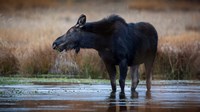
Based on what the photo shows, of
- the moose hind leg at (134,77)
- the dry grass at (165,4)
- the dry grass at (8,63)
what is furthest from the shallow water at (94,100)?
the dry grass at (165,4)

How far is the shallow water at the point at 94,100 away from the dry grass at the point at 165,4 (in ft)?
30.4

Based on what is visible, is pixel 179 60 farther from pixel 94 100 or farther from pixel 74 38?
pixel 94 100

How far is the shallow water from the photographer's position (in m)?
11.9

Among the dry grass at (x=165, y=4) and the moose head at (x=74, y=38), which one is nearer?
A: the moose head at (x=74, y=38)

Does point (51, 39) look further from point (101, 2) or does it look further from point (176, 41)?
point (176, 41)

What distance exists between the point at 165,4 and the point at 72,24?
3.22 meters

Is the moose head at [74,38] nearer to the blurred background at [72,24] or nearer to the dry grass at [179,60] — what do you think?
the blurred background at [72,24]

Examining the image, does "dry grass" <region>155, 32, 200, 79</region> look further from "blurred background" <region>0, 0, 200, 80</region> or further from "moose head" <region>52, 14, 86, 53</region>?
"moose head" <region>52, 14, 86, 53</region>

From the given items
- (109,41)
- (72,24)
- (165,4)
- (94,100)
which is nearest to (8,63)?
(72,24)

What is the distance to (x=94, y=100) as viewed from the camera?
13.6m

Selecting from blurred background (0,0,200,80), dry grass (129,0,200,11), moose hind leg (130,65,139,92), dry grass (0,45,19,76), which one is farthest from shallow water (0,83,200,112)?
dry grass (129,0,200,11)

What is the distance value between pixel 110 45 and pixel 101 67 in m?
6.60

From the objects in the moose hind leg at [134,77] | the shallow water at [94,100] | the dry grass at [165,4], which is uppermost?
the dry grass at [165,4]

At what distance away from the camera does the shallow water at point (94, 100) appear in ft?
39.1
